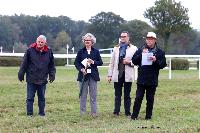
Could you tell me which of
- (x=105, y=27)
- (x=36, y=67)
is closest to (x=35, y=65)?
(x=36, y=67)

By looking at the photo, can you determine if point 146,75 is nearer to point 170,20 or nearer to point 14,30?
point 170,20

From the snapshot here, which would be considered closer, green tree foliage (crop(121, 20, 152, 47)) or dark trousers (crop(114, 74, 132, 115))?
dark trousers (crop(114, 74, 132, 115))

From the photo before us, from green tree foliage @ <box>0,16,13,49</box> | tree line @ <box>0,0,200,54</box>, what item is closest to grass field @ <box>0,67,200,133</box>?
tree line @ <box>0,0,200,54</box>

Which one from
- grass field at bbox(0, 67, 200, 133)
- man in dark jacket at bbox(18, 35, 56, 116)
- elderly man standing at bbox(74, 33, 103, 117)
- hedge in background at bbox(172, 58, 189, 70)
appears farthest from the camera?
hedge in background at bbox(172, 58, 189, 70)

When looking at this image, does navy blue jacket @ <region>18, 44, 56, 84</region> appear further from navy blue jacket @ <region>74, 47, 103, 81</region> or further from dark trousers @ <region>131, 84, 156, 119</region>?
dark trousers @ <region>131, 84, 156, 119</region>

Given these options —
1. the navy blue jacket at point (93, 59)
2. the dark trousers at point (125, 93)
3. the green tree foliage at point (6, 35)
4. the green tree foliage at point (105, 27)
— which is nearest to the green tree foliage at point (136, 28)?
the green tree foliage at point (105, 27)

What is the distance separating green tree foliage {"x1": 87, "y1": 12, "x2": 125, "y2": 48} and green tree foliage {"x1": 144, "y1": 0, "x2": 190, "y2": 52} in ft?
98.4

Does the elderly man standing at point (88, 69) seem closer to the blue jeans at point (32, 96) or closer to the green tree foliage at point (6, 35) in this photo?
the blue jeans at point (32, 96)

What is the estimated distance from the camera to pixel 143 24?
250ft

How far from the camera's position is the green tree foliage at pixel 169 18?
50812 millimetres

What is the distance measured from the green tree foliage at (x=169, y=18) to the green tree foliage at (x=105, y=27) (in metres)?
30.0

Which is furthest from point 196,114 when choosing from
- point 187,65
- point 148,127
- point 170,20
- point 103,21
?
point 103,21

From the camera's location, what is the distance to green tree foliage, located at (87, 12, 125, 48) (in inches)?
3312

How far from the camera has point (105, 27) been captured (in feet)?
289
